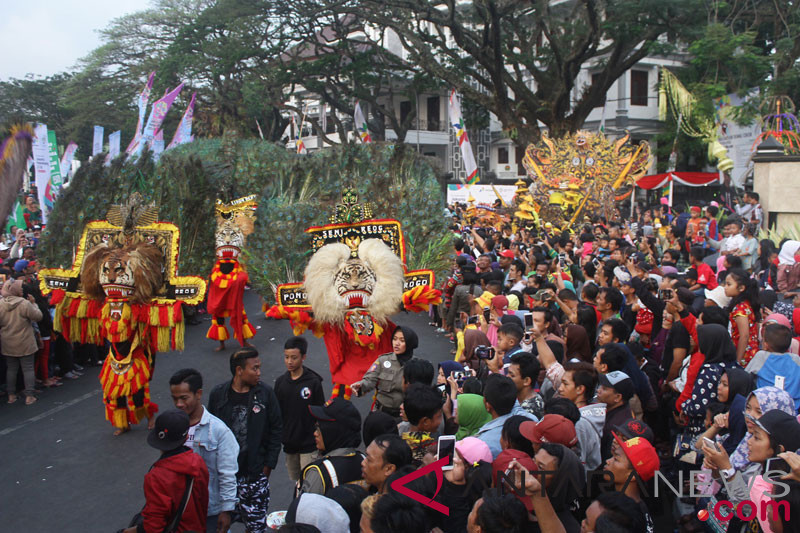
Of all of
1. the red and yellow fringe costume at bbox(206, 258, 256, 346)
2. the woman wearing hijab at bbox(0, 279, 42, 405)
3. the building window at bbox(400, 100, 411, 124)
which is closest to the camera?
the woman wearing hijab at bbox(0, 279, 42, 405)

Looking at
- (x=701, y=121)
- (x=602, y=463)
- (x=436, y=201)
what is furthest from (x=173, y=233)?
(x=701, y=121)

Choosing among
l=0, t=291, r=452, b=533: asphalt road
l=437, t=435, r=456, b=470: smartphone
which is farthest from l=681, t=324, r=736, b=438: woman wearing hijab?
l=0, t=291, r=452, b=533: asphalt road

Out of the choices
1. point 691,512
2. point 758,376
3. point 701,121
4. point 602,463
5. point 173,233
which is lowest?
point 691,512

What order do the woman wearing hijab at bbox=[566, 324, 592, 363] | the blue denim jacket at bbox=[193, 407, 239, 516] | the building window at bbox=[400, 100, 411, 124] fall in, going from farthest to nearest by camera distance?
the building window at bbox=[400, 100, 411, 124] → the woman wearing hijab at bbox=[566, 324, 592, 363] → the blue denim jacket at bbox=[193, 407, 239, 516]

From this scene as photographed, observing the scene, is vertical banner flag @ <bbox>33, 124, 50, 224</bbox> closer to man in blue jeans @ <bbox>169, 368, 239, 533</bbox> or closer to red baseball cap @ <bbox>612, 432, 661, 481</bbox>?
man in blue jeans @ <bbox>169, 368, 239, 533</bbox>

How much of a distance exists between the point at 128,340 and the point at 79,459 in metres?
1.21

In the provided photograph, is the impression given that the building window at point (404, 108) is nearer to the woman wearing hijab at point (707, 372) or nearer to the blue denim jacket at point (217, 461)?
the woman wearing hijab at point (707, 372)

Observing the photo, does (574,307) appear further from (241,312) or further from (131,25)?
(131,25)

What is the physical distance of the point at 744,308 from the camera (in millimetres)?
5680

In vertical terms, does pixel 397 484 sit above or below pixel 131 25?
below

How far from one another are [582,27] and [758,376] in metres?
20.3

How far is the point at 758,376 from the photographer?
4.44 metres

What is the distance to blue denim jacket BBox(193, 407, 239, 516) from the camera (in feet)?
12.4

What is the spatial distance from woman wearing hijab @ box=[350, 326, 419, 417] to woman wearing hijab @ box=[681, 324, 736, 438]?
6.85ft
